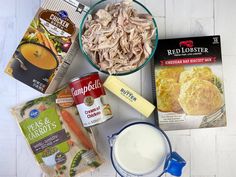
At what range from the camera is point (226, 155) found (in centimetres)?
98

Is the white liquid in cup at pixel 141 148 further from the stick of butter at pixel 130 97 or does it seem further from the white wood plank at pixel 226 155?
the white wood plank at pixel 226 155

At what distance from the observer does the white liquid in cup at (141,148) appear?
0.87 m

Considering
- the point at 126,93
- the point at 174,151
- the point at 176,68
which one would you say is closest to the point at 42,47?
the point at 126,93

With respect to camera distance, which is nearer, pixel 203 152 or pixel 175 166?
pixel 175 166

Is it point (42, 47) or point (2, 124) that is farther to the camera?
point (2, 124)

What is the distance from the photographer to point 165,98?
3.01 feet

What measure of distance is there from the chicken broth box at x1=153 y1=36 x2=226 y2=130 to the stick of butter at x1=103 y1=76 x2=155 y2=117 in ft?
0.10

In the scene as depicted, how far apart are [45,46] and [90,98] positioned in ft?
0.56

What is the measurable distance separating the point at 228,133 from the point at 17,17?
675mm

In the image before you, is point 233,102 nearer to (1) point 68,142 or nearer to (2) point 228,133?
(2) point 228,133

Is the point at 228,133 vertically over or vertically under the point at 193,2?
under

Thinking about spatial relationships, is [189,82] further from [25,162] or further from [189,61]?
[25,162]

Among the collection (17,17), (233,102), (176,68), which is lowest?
(233,102)

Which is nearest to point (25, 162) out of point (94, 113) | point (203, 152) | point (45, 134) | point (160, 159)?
point (45, 134)
